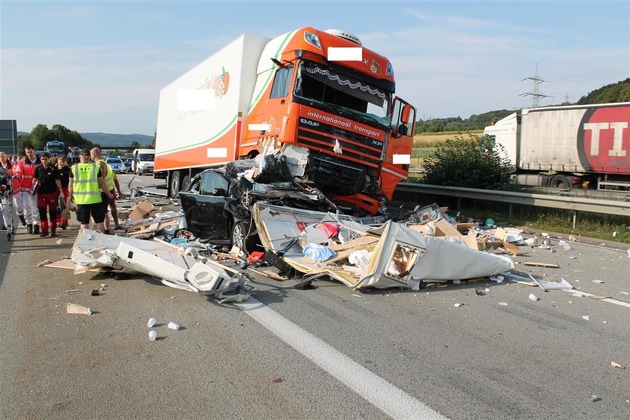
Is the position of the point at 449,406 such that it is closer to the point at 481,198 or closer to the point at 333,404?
the point at 333,404

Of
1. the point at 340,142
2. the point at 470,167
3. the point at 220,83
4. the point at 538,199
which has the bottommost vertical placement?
the point at 538,199

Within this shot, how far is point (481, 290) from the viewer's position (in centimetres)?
638

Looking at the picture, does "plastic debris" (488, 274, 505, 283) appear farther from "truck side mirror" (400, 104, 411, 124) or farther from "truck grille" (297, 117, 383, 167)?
"truck side mirror" (400, 104, 411, 124)

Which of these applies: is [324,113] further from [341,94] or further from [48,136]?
[48,136]

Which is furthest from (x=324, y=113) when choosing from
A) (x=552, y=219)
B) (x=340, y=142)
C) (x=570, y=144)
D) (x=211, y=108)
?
(x=570, y=144)

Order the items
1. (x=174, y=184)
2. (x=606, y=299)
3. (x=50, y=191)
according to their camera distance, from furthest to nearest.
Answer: (x=174, y=184) < (x=50, y=191) < (x=606, y=299)

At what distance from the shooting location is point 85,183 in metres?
9.02

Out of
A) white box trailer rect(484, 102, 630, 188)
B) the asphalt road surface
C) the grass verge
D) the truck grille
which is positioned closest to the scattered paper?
the asphalt road surface

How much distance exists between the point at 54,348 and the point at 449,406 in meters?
3.11

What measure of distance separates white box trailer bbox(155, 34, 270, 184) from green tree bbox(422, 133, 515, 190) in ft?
22.8

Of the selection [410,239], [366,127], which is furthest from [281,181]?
[410,239]

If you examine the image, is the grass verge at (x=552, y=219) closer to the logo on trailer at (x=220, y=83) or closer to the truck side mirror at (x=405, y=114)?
the truck side mirror at (x=405, y=114)

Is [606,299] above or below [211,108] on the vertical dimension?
below

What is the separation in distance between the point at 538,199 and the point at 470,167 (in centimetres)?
383
